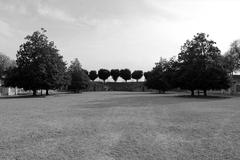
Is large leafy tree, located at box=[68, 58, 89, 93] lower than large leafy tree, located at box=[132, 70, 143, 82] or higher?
lower

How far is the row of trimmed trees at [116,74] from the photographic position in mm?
126125

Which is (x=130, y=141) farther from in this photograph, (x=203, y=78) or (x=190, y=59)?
(x=190, y=59)

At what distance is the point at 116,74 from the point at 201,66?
8627cm

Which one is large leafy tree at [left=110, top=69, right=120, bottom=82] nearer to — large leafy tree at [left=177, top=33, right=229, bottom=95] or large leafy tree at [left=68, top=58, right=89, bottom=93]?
large leafy tree at [left=68, top=58, right=89, bottom=93]

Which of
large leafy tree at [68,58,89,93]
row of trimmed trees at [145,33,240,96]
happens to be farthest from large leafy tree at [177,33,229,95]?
large leafy tree at [68,58,89,93]

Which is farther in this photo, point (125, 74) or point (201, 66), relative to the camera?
point (125, 74)

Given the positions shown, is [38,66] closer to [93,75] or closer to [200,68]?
[200,68]

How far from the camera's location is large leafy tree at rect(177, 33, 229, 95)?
39875mm

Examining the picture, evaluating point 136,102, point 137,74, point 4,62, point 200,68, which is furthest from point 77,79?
point 137,74

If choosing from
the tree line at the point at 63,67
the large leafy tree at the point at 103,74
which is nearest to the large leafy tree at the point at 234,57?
the tree line at the point at 63,67

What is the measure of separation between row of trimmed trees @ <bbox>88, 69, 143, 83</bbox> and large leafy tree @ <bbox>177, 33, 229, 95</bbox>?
80535mm

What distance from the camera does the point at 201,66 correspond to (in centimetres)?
4172

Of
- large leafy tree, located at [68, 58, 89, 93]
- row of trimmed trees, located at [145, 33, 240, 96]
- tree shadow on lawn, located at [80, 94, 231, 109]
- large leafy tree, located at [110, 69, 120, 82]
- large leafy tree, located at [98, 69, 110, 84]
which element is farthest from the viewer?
large leafy tree, located at [110, 69, 120, 82]

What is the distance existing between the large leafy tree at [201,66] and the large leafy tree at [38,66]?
20.9 meters
